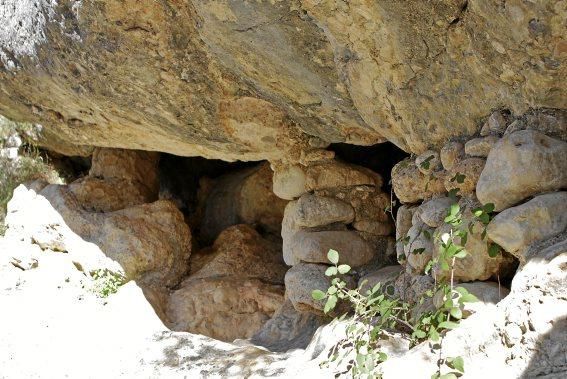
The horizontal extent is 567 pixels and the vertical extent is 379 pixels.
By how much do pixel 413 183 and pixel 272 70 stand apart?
30.1 inches

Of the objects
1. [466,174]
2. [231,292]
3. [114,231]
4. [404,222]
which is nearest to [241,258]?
[231,292]

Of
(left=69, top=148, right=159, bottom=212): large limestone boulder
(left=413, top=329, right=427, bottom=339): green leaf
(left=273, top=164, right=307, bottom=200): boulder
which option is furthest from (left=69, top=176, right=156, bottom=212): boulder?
(left=413, top=329, right=427, bottom=339): green leaf

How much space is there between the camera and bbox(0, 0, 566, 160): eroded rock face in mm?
2062

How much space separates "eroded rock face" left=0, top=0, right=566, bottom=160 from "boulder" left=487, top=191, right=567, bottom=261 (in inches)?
12.9

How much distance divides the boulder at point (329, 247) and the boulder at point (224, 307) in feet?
1.97

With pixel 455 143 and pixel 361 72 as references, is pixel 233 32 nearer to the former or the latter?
pixel 361 72

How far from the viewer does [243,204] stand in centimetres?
472

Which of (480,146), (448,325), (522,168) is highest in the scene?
(480,146)

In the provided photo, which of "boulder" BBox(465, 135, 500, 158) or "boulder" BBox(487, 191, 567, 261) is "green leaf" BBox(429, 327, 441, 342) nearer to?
"boulder" BBox(487, 191, 567, 261)

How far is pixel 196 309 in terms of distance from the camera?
3818 millimetres

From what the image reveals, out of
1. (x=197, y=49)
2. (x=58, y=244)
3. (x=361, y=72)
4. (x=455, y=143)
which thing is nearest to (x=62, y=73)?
(x=197, y=49)

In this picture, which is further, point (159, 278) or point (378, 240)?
point (159, 278)

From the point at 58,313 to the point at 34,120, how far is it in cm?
136

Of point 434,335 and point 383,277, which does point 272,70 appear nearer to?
point 383,277
